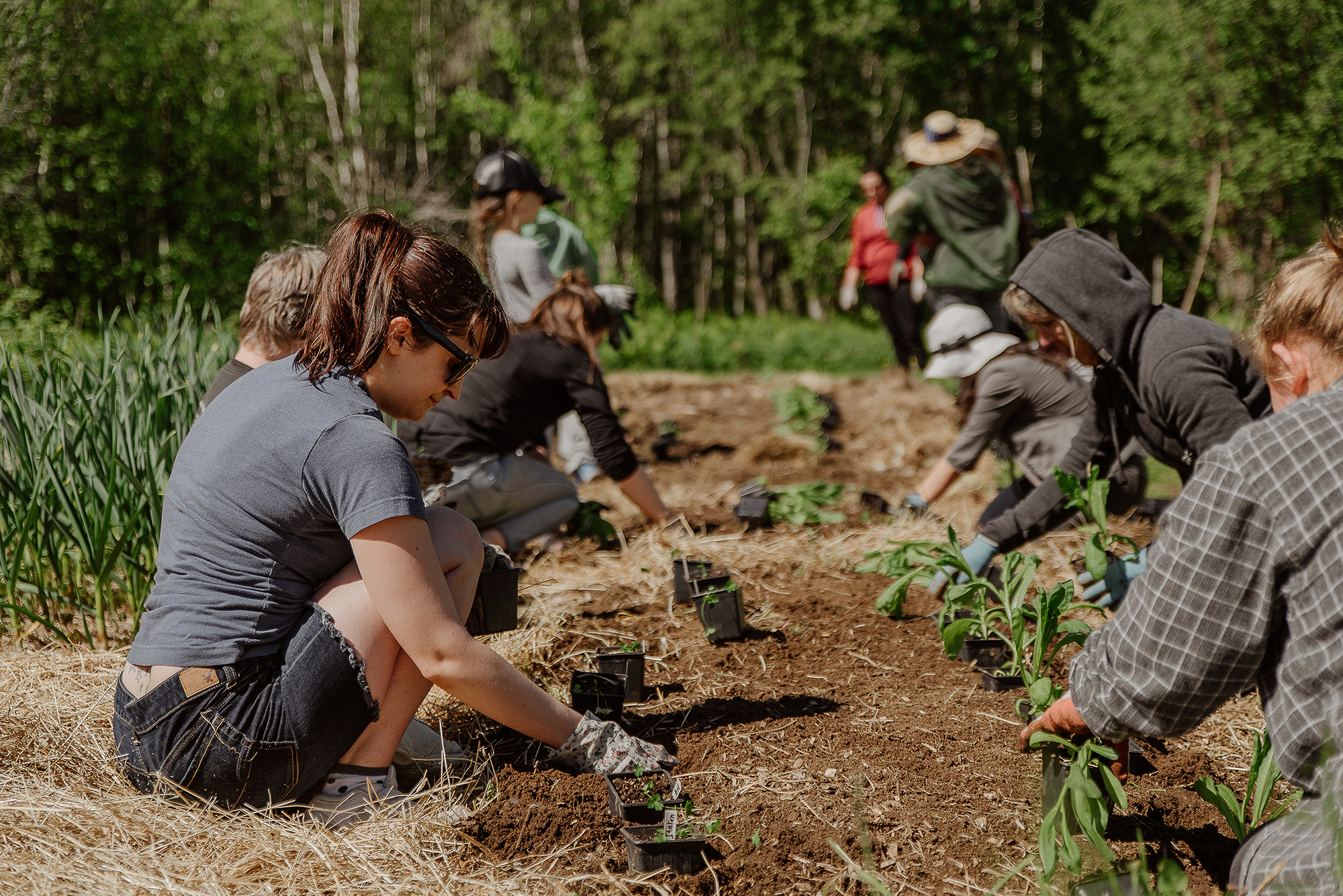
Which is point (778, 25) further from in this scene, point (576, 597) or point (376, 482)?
point (376, 482)

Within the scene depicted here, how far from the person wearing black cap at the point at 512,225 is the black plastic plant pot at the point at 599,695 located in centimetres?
265

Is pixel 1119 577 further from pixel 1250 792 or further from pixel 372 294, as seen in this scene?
pixel 372 294

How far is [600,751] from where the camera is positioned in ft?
6.84

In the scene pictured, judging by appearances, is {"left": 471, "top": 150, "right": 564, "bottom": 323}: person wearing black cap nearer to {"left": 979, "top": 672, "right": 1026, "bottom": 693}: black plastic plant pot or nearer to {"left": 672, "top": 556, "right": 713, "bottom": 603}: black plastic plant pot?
{"left": 672, "top": 556, "right": 713, "bottom": 603}: black plastic plant pot

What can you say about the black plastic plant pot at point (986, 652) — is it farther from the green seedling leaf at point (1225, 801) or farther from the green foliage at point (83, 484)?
the green foliage at point (83, 484)

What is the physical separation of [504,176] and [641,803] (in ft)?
11.5

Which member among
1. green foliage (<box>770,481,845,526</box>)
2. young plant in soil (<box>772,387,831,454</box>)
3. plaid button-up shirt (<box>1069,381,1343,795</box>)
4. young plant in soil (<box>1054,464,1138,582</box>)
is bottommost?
young plant in soil (<box>772,387,831,454</box>)

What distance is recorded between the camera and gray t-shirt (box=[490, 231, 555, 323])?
15.6ft

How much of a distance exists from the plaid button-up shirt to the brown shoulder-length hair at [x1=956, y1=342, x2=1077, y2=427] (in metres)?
2.37

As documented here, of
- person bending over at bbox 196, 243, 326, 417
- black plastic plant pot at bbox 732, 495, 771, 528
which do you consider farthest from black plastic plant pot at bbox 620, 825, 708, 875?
black plastic plant pot at bbox 732, 495, 771, 528

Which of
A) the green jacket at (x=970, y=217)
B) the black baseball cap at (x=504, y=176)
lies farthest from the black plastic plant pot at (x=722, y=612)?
the green jacket at (x=970, y=217)

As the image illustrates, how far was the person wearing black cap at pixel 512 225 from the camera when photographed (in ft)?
15.4

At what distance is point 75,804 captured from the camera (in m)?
1.89

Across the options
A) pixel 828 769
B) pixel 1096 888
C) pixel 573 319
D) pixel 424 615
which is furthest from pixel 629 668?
pixel 573 319
